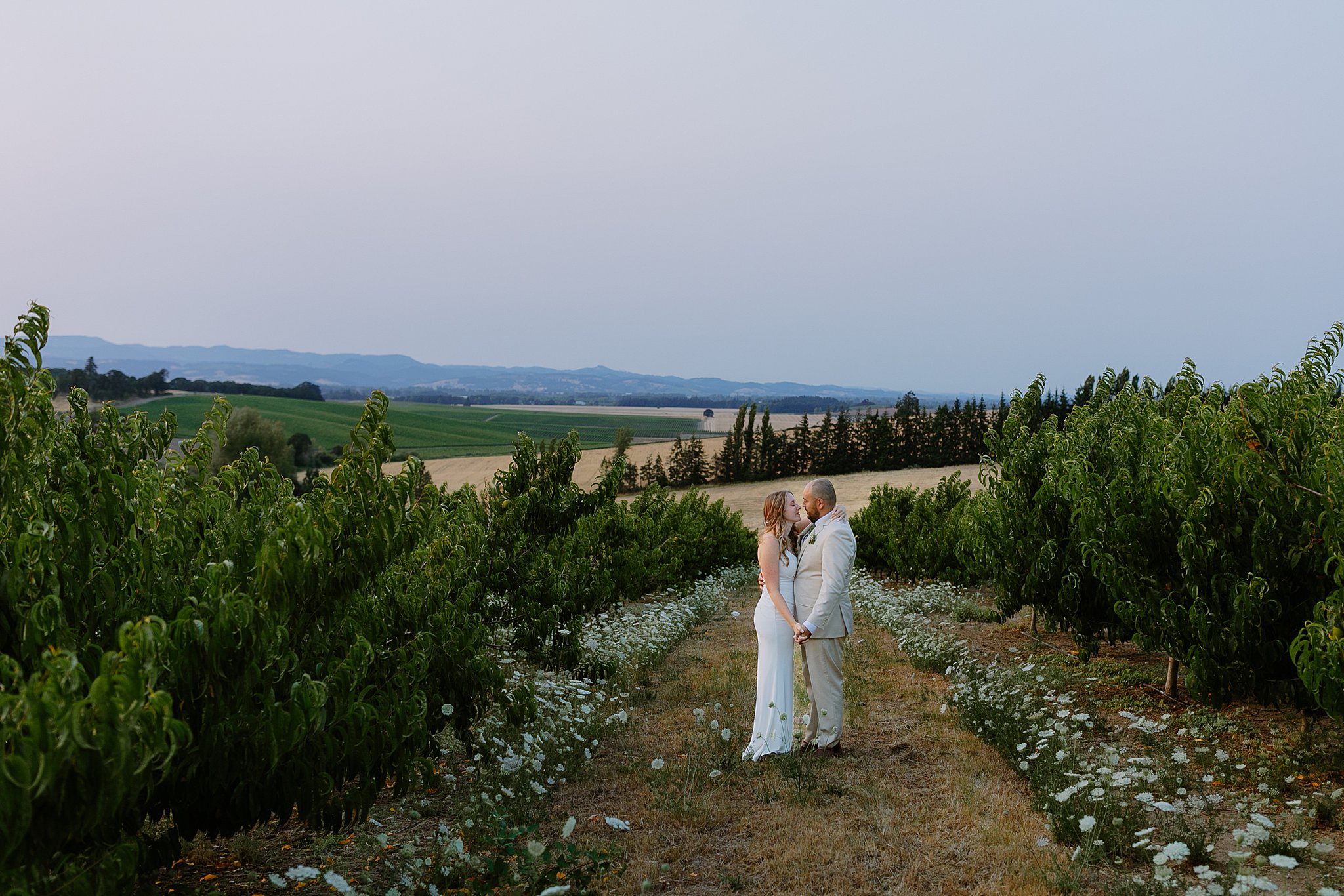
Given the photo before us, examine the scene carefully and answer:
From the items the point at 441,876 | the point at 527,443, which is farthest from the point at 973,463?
the point at 441,876

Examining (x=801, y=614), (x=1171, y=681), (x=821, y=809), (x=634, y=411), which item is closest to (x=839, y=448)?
(x=1171, y=681)

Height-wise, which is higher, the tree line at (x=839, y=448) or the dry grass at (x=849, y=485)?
the tree line at (x=839, y=448)

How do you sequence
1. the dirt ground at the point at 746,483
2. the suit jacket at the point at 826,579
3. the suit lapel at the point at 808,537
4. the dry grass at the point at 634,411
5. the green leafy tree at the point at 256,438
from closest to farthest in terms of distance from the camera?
the suit jacket at the point at 826,579, the suit lapel at the point at 808,537, the dirt ground at the point at 746,483, the green leafy tree at the point at 256,438, the dry grass at the point at 634,411

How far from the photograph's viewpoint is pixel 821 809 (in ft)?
21.8

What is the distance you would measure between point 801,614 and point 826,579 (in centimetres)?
45

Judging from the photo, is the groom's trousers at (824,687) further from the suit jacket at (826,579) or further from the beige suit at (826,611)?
the suit jacket at (826,579)

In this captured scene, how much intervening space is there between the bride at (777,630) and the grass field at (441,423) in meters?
72.4

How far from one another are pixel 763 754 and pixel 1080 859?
2.85 meters

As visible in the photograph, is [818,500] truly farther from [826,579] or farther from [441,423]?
[441,423]

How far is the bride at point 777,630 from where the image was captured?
769cm

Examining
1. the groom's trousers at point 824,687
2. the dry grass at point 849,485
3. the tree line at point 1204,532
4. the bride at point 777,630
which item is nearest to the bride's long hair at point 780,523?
the bride at point 777,630

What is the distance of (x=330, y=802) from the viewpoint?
4812 millimetres

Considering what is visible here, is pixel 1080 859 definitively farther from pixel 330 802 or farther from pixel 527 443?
pixel 527 443

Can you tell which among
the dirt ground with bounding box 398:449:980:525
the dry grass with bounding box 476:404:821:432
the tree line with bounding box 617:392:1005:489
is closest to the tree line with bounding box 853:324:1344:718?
the dirt ground with bounding box 398:449:980:525
